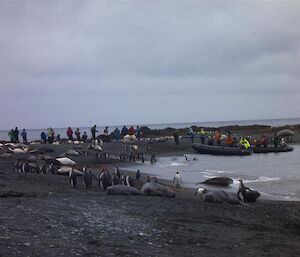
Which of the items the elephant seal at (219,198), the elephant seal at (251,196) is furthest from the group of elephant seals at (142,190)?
the elephant seal at (251,196)

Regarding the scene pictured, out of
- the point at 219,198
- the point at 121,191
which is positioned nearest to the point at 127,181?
the point at 121,191

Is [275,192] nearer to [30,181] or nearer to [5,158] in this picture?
[30,181]

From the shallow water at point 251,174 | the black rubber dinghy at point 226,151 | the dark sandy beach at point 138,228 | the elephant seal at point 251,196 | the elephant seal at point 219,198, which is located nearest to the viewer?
the dark sandy beach at point 138,228

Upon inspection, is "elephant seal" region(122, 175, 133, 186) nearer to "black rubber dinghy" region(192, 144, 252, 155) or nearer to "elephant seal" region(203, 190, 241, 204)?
"elephant seal" region(203, 190, 241, 204)

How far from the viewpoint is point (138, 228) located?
28.3ft

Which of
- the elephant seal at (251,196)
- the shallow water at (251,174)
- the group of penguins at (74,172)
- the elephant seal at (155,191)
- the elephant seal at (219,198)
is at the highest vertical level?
the group of penguins at (74,172)

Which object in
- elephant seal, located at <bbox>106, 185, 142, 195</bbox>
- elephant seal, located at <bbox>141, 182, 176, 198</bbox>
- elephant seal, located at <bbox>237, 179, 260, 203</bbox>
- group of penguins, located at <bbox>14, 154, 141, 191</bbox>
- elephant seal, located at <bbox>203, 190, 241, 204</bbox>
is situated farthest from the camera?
group of penguins, located at <bbox>14, 154, 141, 191</bbox>

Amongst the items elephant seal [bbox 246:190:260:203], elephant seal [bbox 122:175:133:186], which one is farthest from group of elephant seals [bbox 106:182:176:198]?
elephant seal [bbox 246:190:260:203]

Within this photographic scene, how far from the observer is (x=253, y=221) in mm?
11352

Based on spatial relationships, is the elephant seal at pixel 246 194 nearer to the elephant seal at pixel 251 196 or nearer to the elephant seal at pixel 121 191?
the elephant seal at pixel 251 196

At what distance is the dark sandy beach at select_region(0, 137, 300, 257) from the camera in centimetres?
704

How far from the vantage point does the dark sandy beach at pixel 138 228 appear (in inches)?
277

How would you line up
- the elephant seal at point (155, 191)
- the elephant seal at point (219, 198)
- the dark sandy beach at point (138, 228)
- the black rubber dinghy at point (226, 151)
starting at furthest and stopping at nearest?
the black rubber dinghy at point (226, 151), the elephant seal at point (155, 191), the elephant seal at point (219, 198), the dark sandy beach at point (138, 228)

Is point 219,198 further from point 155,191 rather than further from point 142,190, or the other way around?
point 142,190
